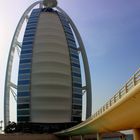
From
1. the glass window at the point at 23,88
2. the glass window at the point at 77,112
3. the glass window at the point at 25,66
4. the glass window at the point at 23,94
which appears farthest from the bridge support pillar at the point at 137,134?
the glass window at the point at 25,66

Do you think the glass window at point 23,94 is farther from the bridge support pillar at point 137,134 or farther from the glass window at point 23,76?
the bridge support pillar at point 137,134

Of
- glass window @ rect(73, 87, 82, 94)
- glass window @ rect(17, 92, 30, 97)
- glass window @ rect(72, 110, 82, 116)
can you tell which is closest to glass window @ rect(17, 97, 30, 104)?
glass window @ rect(17, 92, 30, 97)

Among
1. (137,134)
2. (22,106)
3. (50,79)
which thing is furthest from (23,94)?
(137,134)

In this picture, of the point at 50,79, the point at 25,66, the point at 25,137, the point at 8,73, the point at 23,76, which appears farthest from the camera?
the point at 25,66

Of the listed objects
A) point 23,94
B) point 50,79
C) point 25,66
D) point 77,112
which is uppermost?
point 25,66

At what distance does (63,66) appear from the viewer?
127500 mm

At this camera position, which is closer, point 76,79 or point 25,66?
point 25,66

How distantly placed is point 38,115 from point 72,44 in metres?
31.4

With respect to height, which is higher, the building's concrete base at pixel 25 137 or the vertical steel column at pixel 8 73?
the vertical steel column at pixel 8 73

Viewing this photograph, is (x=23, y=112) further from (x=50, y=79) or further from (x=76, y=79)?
(x=76, y=79)

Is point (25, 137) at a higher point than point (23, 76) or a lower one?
lower

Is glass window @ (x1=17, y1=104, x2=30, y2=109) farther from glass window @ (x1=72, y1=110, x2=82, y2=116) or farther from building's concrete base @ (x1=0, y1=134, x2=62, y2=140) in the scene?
building's concrete base @ (x1=0, y1=134, x2=62, y2=140)

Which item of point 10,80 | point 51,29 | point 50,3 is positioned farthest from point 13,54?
point 50,3

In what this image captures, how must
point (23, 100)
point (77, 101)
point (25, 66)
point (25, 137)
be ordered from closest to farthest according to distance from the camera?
point (25, 137) → point (23, 100) → point (25, 66) → point (77, 101)
